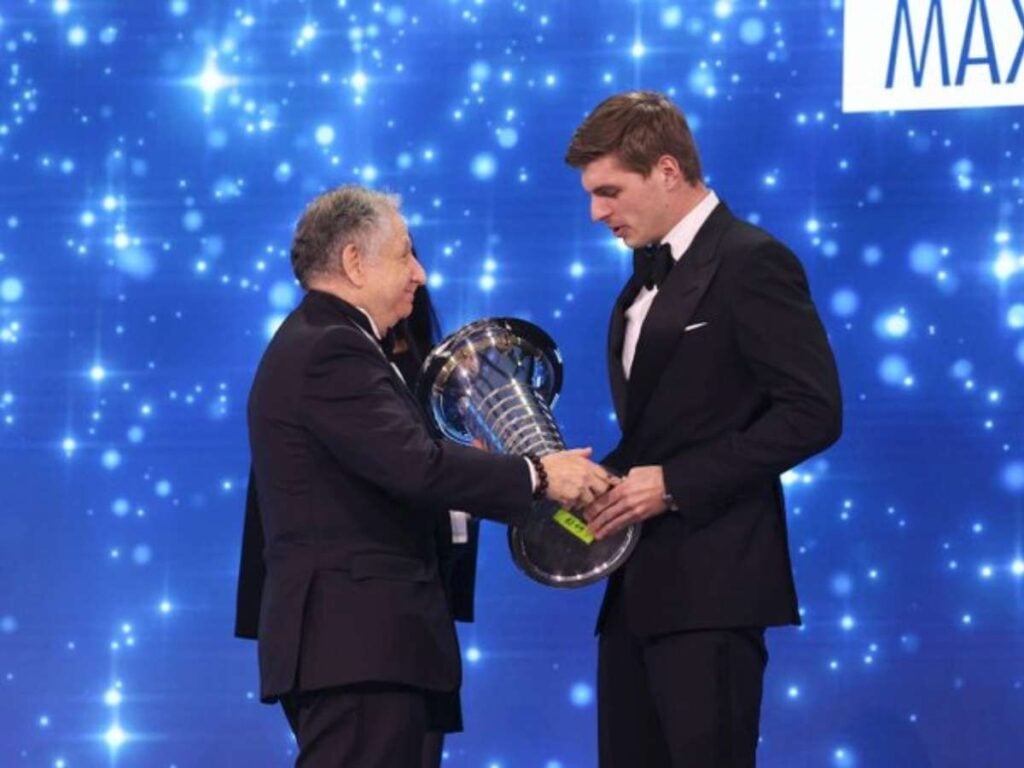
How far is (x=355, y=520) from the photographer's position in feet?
8.39

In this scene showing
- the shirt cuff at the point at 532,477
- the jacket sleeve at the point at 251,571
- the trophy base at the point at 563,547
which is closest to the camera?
the shirt cuff at the point at 532,477

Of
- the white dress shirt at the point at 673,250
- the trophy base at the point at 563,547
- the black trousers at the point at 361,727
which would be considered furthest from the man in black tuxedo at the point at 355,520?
the white dress shirt at the point at 673,250

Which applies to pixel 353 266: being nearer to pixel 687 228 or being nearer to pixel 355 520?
pixel 355 520

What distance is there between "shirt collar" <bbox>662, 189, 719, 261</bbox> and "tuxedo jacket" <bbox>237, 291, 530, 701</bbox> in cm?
48

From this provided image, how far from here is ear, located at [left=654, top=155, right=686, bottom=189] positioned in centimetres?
278

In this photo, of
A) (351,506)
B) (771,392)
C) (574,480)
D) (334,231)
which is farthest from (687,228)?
(351,506)

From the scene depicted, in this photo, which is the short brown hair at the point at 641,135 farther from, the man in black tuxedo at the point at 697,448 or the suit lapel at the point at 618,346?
the suit lapel at the point at 618,346

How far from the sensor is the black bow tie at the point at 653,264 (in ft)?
9.09

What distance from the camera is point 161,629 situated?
163 inches

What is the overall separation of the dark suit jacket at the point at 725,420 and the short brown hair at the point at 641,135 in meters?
0.14

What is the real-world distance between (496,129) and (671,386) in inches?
58.3

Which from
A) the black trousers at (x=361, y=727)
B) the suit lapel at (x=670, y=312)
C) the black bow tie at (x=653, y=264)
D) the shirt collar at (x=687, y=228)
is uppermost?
the shirt collar at (x=687, y=228)

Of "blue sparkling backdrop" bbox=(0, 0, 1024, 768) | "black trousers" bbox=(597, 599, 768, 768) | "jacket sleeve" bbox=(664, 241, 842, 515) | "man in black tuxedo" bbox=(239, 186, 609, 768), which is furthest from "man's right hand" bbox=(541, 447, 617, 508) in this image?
"blue sparkling backdrop" bbox=(0, 0, 1024, 768)

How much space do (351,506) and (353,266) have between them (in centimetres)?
43
